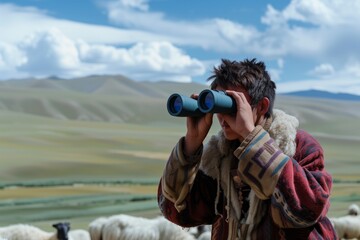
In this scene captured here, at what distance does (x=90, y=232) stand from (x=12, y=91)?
11940 centimetres

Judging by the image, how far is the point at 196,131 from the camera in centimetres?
229

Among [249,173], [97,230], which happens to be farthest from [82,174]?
[249,173]

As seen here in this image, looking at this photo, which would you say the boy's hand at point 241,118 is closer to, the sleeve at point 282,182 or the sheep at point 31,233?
the sleeve at point 282,182

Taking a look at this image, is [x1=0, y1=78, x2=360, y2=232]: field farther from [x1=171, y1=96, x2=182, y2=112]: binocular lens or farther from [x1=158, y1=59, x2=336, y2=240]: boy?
[x1=171, y1=96, x2=182, y2=112]: binocular lens

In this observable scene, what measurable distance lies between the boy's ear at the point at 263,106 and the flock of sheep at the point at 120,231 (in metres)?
6.33

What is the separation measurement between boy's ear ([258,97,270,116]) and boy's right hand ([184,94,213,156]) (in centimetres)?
16

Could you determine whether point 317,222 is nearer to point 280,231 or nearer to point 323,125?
point 280,231

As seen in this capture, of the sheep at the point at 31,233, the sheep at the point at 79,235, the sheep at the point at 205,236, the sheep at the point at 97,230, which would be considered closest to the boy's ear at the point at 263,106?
the sheep at the point at 205,236

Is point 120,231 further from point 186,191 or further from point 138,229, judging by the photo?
point 186,191

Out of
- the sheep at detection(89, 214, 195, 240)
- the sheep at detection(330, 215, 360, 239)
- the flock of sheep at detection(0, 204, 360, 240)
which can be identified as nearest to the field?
the sheep at detection(89, 214, 195, 240)

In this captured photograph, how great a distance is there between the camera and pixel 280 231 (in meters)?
2.16

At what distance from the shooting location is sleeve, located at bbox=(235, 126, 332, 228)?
206cm

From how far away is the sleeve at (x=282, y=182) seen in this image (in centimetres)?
206

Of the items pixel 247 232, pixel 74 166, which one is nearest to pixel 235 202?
pixel 247 232
